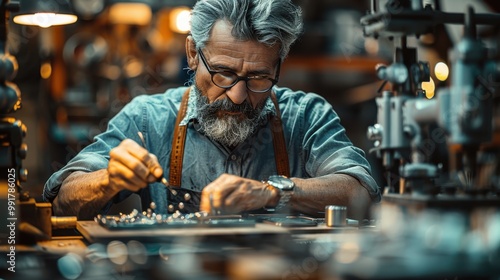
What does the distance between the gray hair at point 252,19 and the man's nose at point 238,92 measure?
0.21 meters

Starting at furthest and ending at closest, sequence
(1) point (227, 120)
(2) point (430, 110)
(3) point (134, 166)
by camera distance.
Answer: (1) point (227, 120)
(3) point (134, 166)
(2) point (430, 110)

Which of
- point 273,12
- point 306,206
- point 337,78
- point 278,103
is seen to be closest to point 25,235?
point 306,206

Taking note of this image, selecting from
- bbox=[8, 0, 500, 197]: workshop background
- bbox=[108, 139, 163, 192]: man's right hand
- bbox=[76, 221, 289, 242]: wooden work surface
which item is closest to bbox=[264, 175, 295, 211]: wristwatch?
bbox=[108, 139, 163, 192]: man's right hand

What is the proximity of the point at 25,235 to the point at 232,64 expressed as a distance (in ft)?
4.36

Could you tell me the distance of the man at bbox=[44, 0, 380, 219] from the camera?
2.71 meters

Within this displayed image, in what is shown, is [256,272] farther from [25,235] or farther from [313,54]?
[313,54]

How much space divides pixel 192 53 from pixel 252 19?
45 cm

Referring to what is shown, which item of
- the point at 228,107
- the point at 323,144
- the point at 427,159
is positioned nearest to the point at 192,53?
the point at 228,107

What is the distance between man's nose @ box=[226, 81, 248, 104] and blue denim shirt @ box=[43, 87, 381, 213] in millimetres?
366

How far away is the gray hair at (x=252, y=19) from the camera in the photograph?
10.1 ft

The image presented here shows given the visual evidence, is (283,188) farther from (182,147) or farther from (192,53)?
(192,53)

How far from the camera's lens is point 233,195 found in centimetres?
250

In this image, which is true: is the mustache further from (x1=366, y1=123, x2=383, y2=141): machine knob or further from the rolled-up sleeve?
(x1=366, y1=123, x2=383, y2=141): machine knob

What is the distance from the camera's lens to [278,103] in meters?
3.69
